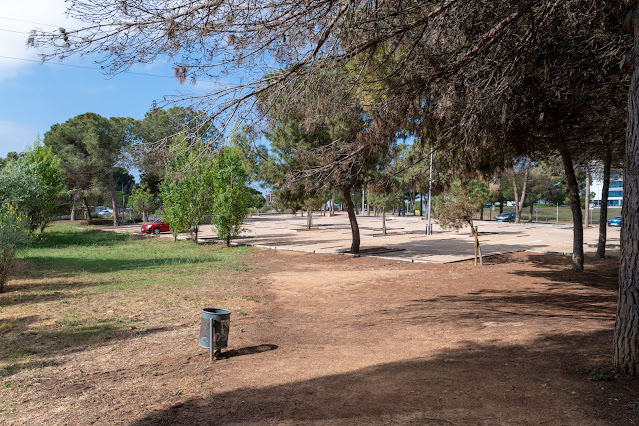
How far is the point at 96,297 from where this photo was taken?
1062cm

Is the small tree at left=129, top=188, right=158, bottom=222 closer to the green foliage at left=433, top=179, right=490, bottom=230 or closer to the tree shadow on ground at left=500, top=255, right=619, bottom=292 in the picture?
the green foliage at left=433, top=179, right=490, bottom=230

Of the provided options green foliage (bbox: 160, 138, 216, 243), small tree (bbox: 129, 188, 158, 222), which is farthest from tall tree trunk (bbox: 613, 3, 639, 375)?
small tree (bbox: 129, 188, 158, 222)

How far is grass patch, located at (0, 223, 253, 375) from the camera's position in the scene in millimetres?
7219

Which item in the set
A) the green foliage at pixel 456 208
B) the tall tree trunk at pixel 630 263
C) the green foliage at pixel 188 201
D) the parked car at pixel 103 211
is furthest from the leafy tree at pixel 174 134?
the parked car at pixel 103 211

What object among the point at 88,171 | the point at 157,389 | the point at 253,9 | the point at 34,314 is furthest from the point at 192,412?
the point at 88,171

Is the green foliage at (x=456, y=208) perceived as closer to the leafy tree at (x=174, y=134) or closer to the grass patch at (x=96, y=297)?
the grass patch at (x=96, y=297)

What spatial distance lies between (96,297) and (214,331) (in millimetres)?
5814

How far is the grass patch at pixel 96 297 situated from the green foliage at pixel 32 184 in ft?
12.7

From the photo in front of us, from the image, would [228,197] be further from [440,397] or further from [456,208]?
[440,397]

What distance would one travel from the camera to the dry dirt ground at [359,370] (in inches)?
166

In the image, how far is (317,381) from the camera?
5.12m

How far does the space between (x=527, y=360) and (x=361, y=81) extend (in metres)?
5.09

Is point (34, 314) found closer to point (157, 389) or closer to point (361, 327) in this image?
point (157, 389)

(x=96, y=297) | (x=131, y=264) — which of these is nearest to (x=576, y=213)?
(x=96, y=297)
